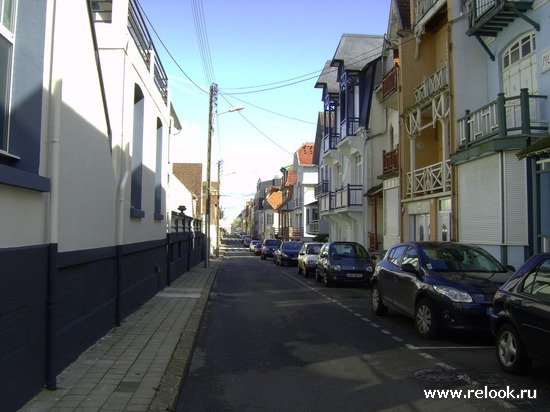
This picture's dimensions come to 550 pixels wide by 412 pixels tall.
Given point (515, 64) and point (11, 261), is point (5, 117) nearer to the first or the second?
point (11, 261)

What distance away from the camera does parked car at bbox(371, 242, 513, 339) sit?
755cm

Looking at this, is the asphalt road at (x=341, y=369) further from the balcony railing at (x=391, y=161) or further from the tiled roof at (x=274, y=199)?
the tiled roof at (x=274, y=199)

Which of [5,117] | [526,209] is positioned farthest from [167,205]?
[5,117]

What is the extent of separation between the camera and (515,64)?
1423cm

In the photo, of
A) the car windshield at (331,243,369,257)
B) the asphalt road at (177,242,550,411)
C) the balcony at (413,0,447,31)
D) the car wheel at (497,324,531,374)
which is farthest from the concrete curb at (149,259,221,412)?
the balcony at (413,0,447,31)

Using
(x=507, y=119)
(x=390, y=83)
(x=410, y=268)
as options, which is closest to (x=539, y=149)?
(x=507, y=119)

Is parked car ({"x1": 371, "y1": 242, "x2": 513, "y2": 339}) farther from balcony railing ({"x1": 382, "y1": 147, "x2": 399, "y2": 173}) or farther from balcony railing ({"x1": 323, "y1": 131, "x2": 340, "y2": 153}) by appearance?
balcony railing ({"x1": 323, "y1": 131, "x2": 340, "y2": 153})

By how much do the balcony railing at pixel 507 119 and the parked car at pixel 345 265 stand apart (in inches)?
212

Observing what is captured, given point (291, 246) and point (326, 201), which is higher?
point (326, 201)

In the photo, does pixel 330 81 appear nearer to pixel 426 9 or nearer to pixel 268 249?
pixel 426 9

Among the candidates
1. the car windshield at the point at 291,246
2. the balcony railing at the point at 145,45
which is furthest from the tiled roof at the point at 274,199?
the balcony railing at the point at 145,45

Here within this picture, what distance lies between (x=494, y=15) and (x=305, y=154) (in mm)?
42024

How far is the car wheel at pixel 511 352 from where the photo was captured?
5824 mm

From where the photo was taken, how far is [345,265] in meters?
17.2
